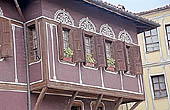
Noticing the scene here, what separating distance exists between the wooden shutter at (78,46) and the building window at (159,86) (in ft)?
36.4

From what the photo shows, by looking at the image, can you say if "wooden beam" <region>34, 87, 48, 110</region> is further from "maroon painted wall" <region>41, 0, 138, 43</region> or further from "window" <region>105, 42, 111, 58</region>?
"window" <region>105, 42, 111, 58</region>

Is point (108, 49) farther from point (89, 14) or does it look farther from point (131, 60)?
point (89, 14)

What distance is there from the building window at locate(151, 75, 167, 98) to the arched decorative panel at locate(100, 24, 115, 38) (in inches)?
331

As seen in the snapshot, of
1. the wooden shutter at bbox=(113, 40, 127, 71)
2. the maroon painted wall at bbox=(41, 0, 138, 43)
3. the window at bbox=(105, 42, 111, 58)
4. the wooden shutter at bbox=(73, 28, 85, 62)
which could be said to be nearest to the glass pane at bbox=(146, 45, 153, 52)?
the maroon painted wall at bbox=(41, 0, 138, 43)

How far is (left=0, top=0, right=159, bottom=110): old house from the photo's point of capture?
1448 cm

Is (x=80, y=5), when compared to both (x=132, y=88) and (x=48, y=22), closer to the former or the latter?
(x=48, y=22)

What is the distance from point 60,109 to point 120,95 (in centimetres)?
323

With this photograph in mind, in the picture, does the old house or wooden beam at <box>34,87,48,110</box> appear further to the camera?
the old house

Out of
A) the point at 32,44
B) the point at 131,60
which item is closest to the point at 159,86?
the point at 131,60

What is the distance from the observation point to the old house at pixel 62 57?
47.5ft

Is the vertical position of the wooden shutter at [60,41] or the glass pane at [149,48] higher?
the glass pane at [149,48]

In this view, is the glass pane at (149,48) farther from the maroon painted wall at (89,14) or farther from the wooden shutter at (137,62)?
the wooden shutter at (137,62)

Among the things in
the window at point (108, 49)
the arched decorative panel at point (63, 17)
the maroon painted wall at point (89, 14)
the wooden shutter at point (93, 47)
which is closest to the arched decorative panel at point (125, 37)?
the maroon painted wall at point (89, 14)

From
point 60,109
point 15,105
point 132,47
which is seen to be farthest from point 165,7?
point 15,105
